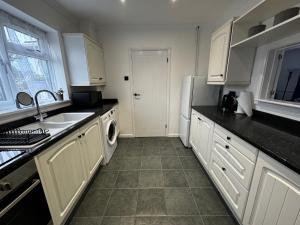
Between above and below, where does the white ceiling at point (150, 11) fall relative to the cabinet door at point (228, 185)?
above

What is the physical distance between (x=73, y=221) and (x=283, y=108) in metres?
2.41

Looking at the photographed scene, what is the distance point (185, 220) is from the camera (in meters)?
1.40

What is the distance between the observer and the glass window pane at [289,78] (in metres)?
1.37

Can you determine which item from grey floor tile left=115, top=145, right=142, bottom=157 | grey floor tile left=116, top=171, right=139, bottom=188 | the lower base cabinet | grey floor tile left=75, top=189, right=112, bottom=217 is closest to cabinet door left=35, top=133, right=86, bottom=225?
the lower base cabinet

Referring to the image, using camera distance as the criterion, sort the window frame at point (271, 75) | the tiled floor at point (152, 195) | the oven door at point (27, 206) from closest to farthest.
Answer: the oven door at point (27, 206) → the tiled floor at point (152, 195) → the window frame at point (271, 75)

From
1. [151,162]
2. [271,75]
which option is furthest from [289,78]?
[151,162]

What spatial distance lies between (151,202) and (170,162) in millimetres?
866

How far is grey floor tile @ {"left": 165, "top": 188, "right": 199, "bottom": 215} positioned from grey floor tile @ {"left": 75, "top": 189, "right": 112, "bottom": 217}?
0.73 m

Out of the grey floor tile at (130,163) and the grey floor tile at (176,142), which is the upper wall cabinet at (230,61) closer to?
the grey floor tile at (176,142)

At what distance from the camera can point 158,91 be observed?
124 inches

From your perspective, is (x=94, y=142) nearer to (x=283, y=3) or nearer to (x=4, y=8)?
(x=4, y=8)

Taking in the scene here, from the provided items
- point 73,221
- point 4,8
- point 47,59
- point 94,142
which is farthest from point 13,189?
point 47,59

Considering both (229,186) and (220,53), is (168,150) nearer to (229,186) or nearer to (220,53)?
(229,186)

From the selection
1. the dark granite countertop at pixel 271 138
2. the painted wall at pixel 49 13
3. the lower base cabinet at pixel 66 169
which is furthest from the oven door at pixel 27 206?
the painted wall at pixel 49 13
